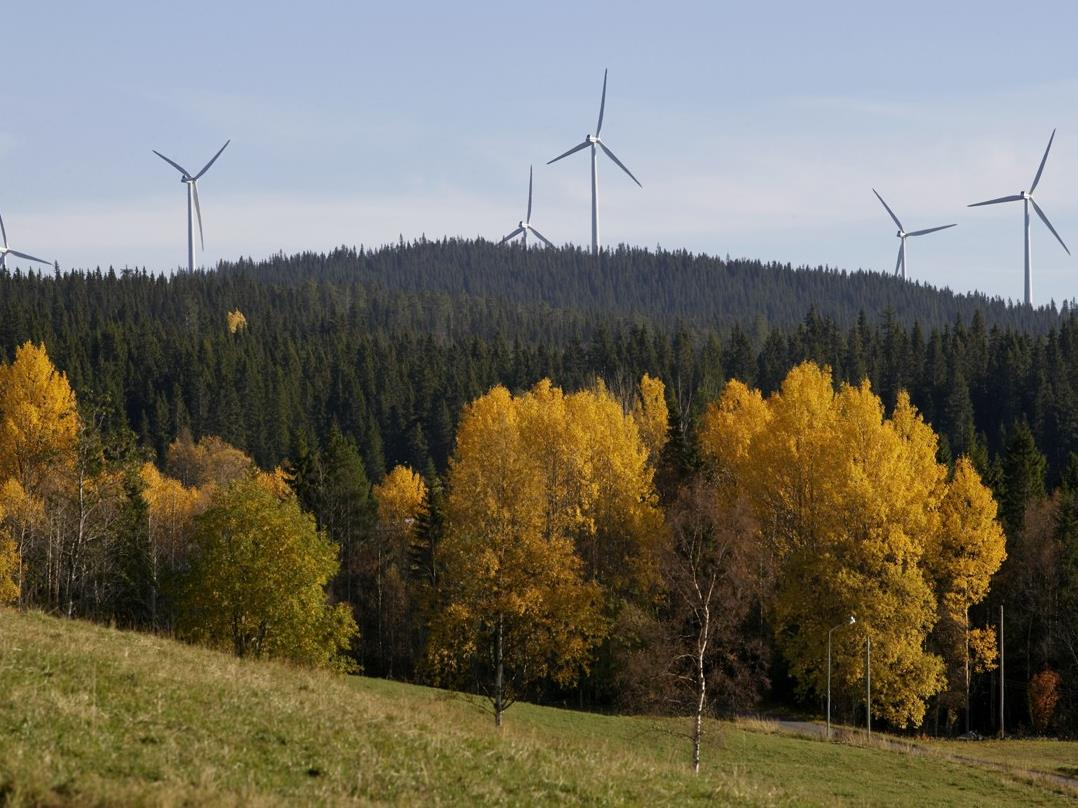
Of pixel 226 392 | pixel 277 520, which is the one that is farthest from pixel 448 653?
pixel 226 392

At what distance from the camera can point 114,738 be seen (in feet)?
62.4

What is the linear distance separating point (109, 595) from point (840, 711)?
→ 37362mm

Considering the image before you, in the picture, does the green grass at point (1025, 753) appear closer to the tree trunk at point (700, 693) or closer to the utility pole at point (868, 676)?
the utility pole at point (868, 676)

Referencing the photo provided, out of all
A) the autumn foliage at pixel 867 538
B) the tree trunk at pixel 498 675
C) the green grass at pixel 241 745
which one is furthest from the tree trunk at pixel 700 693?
the autumn foliage at pixel 867 538

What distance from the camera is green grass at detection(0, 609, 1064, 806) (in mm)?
17125

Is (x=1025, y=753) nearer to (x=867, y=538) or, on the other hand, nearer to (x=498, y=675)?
(x=867, y=538)

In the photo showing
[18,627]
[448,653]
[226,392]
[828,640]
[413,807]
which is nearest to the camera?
[413,807]

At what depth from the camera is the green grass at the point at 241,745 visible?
17.1 meters

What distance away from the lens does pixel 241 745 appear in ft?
66.1

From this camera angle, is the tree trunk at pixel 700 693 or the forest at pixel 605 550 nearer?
the tree trunk at pixel 700 693

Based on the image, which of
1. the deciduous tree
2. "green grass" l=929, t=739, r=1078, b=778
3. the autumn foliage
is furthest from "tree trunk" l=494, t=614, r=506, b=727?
"green grass" l=929, t=739, r=1078, b=778

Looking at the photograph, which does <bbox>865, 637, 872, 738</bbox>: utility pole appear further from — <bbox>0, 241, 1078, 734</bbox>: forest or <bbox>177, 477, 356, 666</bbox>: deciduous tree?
<bbox>177, 477, 356, 666</bbox>: deciduous tree

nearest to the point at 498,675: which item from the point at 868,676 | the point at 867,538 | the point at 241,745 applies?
the point at 868,676

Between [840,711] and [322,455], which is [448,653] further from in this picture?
[322,455]
